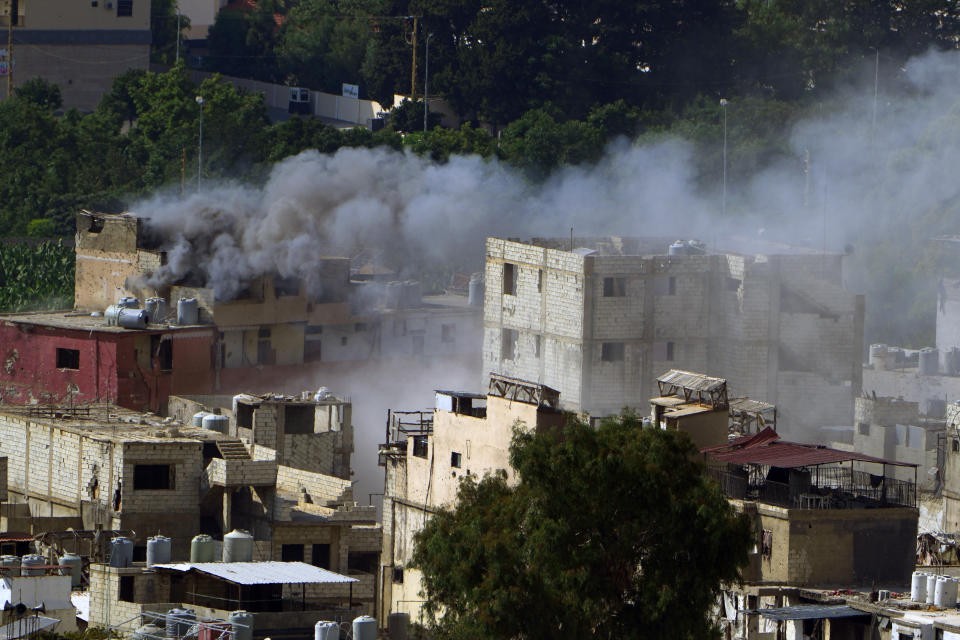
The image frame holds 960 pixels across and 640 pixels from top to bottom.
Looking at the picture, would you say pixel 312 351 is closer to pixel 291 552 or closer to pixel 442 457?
pixel 442 457

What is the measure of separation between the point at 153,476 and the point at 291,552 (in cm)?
352

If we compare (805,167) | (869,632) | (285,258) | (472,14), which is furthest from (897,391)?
(472,14)

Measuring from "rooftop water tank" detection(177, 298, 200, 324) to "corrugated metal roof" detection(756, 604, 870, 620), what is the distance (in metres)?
29.0

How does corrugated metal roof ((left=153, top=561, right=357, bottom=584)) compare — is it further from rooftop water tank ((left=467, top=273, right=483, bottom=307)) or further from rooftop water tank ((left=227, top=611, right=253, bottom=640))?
rooftop water tank ((left=467, top=273, right=483, bottom=307))

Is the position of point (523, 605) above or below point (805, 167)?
below

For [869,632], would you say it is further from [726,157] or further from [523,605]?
[726,157]

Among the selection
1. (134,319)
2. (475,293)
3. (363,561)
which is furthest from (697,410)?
(475,293)

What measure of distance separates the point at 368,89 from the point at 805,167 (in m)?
29.5

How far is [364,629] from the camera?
42375mm

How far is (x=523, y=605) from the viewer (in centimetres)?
4103

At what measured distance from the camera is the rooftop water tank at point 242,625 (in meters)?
41.6

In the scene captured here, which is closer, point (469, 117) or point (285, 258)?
point (285, 258)

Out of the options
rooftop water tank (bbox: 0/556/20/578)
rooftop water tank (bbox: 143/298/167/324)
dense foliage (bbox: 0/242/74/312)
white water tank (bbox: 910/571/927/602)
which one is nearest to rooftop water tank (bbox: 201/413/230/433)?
rooftop water tank (bbox: 143/298/167/324)

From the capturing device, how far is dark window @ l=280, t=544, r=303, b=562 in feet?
169
